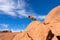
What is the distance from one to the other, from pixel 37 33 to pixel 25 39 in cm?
192

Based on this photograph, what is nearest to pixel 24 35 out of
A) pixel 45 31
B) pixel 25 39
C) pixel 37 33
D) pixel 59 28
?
pixel 25 39

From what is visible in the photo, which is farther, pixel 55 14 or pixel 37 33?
pixel 55 14

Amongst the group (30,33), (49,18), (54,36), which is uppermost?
(49,18)

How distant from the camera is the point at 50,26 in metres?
20.2

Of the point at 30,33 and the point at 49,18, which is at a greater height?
the point at 49,18

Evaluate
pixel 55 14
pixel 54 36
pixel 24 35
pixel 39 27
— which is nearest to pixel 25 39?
pixel 24 35

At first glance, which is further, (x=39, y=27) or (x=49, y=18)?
(x=49, y=18)

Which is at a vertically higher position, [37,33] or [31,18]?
[31,18]

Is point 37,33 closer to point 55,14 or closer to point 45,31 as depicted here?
point 45,31

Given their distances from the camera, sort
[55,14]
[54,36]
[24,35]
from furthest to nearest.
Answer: [55,14] → [24,35] → [54,36]

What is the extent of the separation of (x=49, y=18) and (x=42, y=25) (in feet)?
10.5

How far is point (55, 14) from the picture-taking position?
23672mm

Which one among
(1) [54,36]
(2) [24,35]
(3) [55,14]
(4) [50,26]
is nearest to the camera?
(1) [54,36]

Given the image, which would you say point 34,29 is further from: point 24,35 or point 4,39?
point 4,39
